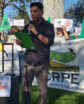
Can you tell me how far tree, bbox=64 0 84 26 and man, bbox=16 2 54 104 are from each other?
3869 cm

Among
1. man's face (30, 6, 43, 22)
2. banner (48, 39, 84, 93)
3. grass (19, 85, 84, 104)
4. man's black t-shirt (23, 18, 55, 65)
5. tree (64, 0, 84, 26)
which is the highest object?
tree (64, 0, 84, 26)

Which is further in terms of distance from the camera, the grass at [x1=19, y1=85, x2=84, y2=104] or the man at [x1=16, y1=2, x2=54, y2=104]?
the grass at [x1=19, y1=85, x2=84, y2=104]

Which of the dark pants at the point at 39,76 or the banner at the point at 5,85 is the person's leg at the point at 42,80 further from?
the banner at the point at 5,85

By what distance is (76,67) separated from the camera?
622 centimetres

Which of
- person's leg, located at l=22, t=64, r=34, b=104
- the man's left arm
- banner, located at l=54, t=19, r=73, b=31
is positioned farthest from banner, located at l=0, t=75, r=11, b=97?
banner, located at l=54, t=19, r=73, b=31

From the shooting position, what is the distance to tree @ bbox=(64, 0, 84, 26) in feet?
138

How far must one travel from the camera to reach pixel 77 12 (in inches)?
1699

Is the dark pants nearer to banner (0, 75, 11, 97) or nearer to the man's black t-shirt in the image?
the man's black t-shirt

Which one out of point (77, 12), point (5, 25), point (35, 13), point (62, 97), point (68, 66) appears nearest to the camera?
point (35, 13)

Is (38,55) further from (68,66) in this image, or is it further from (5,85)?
(68,66)

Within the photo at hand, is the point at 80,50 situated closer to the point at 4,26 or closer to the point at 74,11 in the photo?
the point at 4,26

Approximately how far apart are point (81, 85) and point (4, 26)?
3.05 metres

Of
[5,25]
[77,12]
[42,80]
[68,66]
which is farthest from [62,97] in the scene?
[77,12]

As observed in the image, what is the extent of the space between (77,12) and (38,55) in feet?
133
